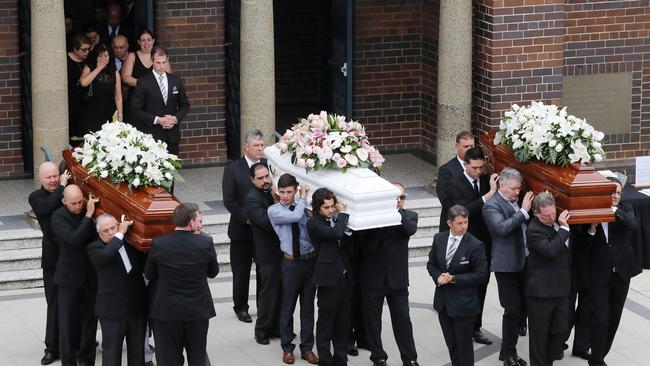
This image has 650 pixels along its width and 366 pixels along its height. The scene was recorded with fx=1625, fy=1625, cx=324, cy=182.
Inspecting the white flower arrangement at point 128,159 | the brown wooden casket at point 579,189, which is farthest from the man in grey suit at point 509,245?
the white flower arrangement at point 128,159

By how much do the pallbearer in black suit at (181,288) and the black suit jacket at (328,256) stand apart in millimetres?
999

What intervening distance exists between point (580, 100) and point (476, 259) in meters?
6.24

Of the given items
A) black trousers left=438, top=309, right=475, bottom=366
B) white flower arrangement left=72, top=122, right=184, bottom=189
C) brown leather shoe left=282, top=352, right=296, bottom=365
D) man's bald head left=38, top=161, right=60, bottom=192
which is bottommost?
brown leather shoe left=282, top=352, right=296, bottom=365

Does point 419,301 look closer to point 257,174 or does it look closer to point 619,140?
point 257,174

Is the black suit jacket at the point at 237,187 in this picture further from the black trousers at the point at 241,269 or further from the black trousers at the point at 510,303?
the black trousers at the point at 510,303

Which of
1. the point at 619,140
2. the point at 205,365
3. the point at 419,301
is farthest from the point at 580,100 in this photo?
the point at 205,365

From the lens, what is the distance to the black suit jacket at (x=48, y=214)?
13648 millimetres

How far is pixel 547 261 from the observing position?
43.4ft

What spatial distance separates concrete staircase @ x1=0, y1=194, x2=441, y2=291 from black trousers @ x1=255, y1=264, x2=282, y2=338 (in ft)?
6.97

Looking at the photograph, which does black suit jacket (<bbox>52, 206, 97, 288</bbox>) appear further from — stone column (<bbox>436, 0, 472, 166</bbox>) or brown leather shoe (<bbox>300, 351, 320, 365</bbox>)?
stone column (<bbox>436, 0, 472, 166</bbox>)

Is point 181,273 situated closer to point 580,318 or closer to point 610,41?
point 580,318

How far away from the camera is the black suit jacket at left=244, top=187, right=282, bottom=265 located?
14039 mm

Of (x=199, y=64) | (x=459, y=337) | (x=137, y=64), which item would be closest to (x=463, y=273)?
(x=459, y=337)

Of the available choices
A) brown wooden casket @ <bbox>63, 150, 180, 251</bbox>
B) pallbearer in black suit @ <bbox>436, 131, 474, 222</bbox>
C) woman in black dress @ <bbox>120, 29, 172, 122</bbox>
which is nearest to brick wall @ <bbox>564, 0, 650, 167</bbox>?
pallbearer in black suit @ <bbox>436, 131, 474, 222</bbox>
